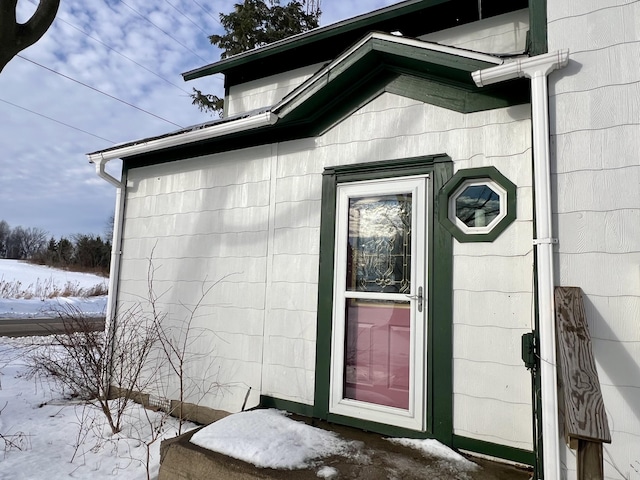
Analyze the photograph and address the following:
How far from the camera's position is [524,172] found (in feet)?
8.98

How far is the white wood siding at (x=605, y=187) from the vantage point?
202cm

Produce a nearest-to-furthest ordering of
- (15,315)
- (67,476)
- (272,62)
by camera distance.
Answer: (67,476) → (272,62) → (15,315)

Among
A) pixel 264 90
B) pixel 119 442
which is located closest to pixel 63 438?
pixel 119 442

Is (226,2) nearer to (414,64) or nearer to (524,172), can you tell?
(414,64)

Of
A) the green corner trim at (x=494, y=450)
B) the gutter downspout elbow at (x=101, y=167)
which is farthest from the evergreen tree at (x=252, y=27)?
the green corner trim at (x=494, y=450)

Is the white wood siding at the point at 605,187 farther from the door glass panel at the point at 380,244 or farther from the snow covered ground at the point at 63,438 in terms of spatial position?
the snow covered ground at the point at 63,438

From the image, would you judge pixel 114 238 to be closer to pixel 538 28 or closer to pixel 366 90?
pixel 366 90

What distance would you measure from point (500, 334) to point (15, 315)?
15.9 metres

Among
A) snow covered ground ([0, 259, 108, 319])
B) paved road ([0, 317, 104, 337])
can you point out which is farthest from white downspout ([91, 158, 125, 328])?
snow covered ground ([0, 259, 108, 319])

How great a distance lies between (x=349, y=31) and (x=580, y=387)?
4153mm

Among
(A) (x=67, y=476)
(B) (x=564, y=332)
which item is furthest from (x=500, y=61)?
(A) (x=67, y=476)

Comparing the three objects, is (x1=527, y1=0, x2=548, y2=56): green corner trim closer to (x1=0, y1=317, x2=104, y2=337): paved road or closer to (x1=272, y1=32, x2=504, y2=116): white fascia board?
(x1=272, y1=32, x2=504, y2=116): white fascia board

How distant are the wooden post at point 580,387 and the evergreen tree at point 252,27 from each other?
1177 cm

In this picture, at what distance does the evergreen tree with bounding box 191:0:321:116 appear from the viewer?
1232 cm
